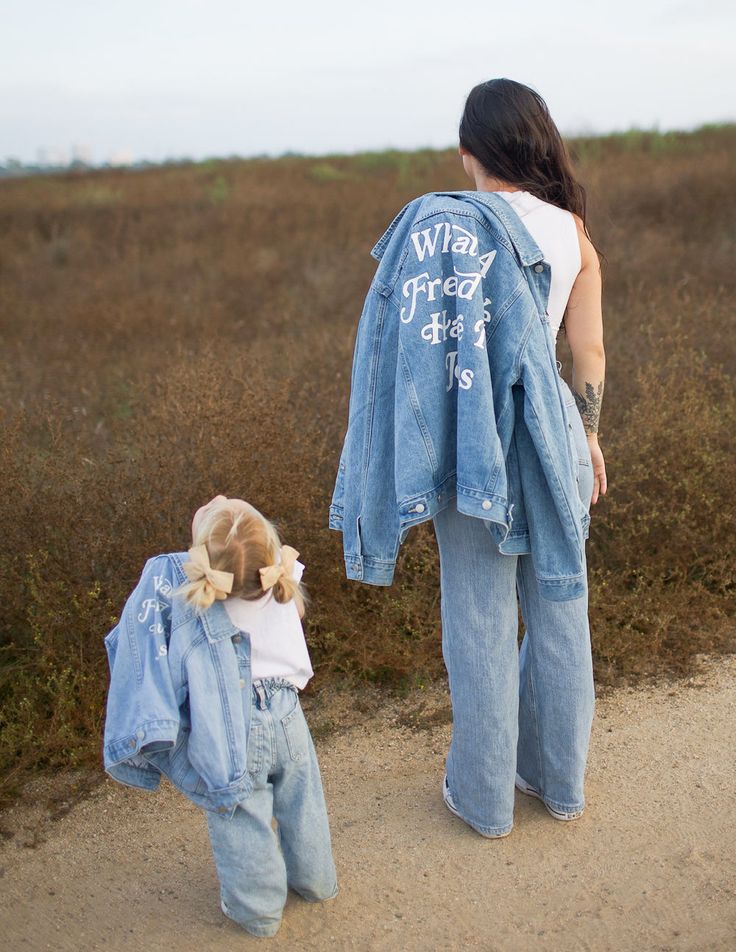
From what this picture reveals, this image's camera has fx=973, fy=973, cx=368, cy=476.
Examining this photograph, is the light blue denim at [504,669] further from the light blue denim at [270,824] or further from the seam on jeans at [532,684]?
the light blue denim at [270,824]

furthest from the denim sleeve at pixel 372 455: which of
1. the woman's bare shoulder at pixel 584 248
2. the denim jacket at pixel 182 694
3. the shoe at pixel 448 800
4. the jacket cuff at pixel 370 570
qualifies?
the shoe at pixel 448 800

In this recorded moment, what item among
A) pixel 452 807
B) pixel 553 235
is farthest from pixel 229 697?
pixel 553 235

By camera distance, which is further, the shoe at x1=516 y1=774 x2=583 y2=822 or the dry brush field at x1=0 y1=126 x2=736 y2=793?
the dry brush field at x1=0 y1=126 x2=736 y2=793

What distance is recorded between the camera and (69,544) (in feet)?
12.1

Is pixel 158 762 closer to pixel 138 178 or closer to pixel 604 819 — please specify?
pixel 604 819

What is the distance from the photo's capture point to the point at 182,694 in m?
2.25

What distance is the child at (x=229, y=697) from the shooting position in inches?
86.7

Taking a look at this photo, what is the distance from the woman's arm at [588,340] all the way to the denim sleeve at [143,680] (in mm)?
1128

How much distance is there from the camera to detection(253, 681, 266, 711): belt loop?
234 centimetres

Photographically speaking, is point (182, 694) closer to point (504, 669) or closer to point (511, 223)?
point (504, 669)

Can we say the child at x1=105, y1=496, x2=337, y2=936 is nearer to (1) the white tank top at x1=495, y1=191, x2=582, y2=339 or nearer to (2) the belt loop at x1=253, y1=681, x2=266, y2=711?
(2) the belt loop at x1=253, y1=681, x2=266, y2=711

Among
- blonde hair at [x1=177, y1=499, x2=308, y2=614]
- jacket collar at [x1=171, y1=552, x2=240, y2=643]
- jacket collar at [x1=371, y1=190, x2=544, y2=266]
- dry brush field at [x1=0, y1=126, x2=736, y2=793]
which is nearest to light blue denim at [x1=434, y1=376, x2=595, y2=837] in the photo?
jacket collar at [x1=371, y1=190, x2=544, y2=266]

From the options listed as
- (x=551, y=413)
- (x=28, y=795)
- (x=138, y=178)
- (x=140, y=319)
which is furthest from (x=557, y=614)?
(x=138, y=178)

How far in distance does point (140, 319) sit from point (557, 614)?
6744mm
